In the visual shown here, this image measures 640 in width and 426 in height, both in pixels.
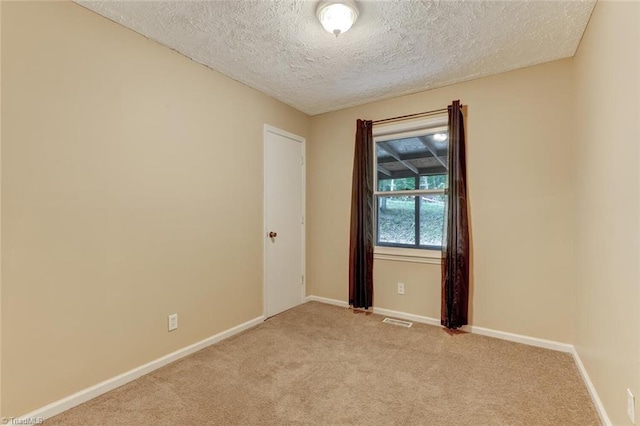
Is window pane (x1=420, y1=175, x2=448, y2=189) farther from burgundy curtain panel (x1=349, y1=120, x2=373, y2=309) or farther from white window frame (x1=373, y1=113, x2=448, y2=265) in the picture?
burgundy curtain panel (x1=349, y1=120, x2=373, y2=309)

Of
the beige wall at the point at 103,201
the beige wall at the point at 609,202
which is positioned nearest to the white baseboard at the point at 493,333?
the beige wall at the point at 609,202

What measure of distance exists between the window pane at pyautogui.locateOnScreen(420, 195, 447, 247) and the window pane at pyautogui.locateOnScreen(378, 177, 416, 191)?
0.72ft

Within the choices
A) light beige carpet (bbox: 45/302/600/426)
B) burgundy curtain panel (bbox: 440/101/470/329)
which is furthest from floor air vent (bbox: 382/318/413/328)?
burgundy curtain panel (bbox: 440/101/470/329)

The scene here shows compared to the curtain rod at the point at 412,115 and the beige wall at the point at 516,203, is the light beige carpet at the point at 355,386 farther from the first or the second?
the curtain rod at the point at 412,115

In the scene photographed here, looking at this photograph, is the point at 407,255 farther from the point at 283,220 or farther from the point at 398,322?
the point at 283,220

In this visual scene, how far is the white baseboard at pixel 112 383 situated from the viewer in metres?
1.71

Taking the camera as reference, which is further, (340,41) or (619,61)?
(340,41)

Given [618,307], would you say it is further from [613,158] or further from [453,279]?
[453,279]

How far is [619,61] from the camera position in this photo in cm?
149

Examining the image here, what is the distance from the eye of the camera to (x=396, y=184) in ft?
11.4

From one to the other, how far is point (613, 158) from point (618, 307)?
77 cm

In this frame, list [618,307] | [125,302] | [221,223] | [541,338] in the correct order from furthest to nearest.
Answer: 1. [221,223]
2. [541,338]
3. [125,302]
4. [618,307]

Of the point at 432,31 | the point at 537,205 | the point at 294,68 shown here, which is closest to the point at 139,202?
the point at 294,68

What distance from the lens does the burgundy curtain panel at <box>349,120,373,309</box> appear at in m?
3.48
